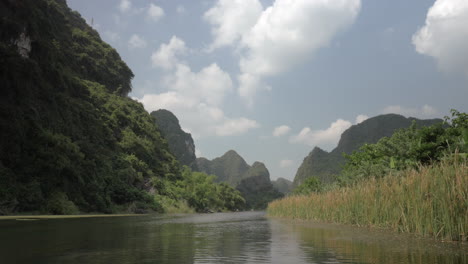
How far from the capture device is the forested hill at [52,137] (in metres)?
39.3

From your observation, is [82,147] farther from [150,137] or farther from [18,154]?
[150,137]

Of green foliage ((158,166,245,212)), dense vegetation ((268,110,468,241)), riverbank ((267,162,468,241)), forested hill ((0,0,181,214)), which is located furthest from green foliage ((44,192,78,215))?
green foliage ((158,166,245,212))

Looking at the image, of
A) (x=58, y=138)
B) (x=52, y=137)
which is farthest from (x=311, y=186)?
(x=52, y=137)

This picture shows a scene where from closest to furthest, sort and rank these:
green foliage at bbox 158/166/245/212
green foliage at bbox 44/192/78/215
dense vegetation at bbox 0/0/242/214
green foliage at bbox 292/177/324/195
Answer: dense vegetation at bbox 0/0/242/214 → green foliage at bbox 292/177/324/195 → green foliage at bbox 44/192/78/215 → green foliage at bbox 158/166/245/212

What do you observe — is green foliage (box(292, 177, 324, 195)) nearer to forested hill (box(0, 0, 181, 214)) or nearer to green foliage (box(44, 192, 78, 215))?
green foliage (box(44, 192, 78, 215))

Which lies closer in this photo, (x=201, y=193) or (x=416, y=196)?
(x=416, y=196)

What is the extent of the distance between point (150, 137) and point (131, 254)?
10593cm

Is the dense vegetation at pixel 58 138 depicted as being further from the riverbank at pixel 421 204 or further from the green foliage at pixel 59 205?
the riverbank at pixel 421 204

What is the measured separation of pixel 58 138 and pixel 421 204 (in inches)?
1714

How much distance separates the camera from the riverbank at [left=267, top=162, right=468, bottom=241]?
9.66 meters

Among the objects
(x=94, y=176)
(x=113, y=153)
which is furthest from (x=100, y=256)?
(x=113, y=153)

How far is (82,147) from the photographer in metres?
58.1

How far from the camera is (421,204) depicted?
1098cm

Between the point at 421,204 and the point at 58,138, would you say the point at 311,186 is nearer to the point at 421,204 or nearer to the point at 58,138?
the point at 58,138
